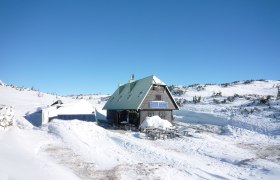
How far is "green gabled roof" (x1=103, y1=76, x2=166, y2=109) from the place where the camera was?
1377 inches

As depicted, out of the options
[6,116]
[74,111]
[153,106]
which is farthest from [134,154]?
[74,111]

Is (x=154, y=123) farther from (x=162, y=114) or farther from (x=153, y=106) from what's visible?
(x=162, y=114)

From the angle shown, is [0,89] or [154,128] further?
[0,89]

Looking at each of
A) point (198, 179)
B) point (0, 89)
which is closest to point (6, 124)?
point (198, 179)

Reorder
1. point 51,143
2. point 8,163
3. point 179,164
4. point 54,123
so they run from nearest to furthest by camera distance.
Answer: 1. point 8,163
2. point 179,164
3. point 51,143
4. point 54,123

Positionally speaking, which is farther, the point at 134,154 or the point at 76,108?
the point at 76,108

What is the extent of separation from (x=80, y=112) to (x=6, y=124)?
16006 mm

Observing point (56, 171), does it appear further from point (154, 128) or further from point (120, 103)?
point (120, 103)

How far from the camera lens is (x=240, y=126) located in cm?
3406

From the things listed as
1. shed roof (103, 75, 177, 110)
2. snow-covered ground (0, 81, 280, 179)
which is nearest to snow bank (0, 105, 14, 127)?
snow-covered ground (0, 81, 280, 179)

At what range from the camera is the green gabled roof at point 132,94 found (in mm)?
34969

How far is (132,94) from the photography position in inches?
1519

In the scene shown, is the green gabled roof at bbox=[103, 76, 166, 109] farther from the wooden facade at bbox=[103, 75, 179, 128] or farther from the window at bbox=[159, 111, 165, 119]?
the window at bbox=[159, 111, 165, 119]

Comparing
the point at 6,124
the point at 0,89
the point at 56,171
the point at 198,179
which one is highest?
the point at 0,89
